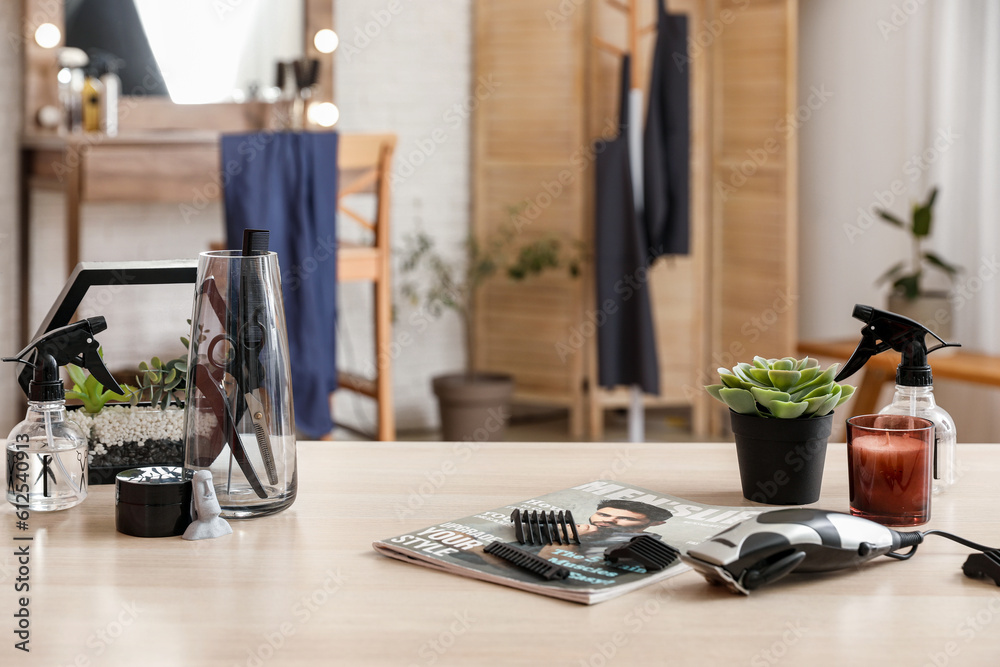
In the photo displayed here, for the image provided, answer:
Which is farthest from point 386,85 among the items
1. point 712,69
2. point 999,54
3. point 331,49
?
point 999,54

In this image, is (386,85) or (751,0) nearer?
(751,0)

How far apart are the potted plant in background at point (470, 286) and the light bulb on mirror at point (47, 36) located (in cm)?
142

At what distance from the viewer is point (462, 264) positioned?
4168mm

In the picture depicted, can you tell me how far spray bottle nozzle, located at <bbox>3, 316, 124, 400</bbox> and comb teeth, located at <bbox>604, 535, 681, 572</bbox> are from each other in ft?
1.60

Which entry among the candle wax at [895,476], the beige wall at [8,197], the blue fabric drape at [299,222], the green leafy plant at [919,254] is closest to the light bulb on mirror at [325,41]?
the beige wall at [8,197]

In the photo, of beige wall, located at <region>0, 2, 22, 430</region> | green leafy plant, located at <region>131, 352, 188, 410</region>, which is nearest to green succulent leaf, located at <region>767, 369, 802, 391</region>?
green leafy plant, located at <region>131, 352, 188, 410</region>

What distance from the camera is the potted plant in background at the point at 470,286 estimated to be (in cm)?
375

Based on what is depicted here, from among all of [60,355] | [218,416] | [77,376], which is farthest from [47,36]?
A: [218,416]

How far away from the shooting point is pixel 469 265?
13.5 ft

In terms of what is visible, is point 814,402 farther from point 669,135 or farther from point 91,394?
point 669,135

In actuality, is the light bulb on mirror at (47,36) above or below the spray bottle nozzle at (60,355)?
above

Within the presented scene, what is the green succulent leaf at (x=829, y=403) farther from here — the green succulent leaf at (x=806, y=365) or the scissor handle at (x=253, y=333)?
the scissor handle at (x=253, y=333)

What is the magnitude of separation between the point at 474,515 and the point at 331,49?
3.26m

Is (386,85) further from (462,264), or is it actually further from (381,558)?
(381,558)
